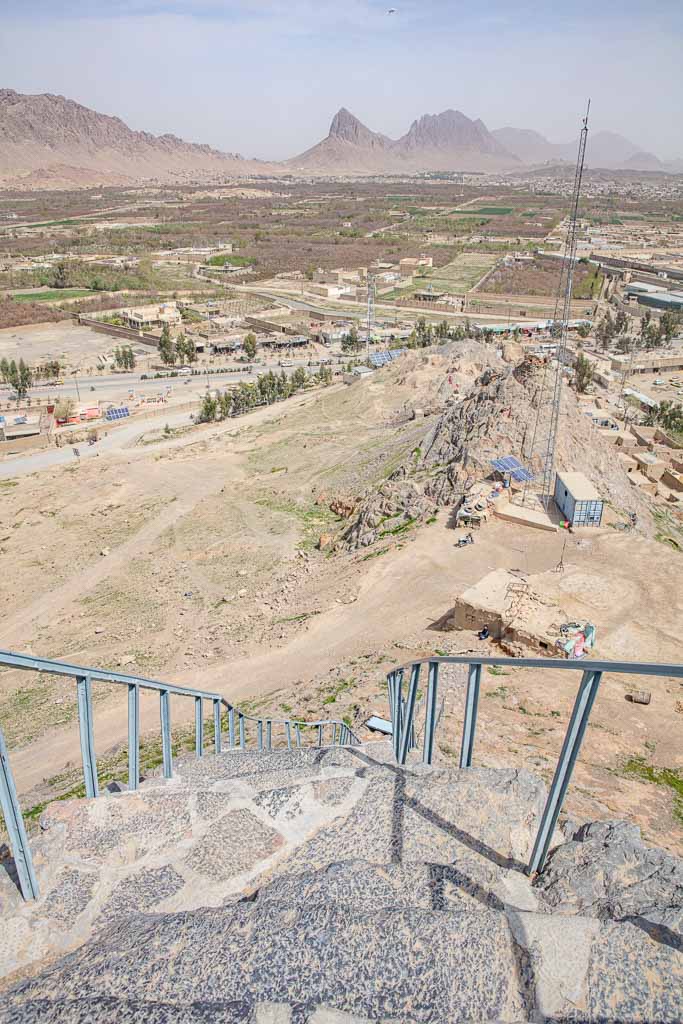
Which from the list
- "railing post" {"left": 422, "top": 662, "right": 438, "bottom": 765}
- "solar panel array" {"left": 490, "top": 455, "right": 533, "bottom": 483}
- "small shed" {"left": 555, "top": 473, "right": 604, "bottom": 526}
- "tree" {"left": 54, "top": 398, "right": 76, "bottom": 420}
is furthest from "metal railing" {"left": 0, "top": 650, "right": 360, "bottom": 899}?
"tree" {"left": 54, "top": 398, "right": 76, "bottom": 420}

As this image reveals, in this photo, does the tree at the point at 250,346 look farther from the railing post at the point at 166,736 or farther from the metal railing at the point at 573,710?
the metal railing at the point at 573,710

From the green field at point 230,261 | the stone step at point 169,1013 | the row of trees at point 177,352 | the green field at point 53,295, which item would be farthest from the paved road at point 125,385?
the green field at point 230,261

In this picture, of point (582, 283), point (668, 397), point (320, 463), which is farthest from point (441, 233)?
point (320, 463)

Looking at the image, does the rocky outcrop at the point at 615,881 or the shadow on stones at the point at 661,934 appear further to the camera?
the rocky outcrop at the point at 615,881

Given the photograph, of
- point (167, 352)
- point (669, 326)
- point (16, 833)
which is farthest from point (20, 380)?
point (669, 326)

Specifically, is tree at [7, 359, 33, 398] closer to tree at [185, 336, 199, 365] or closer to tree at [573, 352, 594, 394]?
tree at [185, 336, 199, 365]

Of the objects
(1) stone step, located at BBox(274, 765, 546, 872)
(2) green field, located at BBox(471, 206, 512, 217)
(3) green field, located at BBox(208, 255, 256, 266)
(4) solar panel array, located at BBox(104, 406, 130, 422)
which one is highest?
(2) green field, located at BBox(471, 206, 512, 217)
